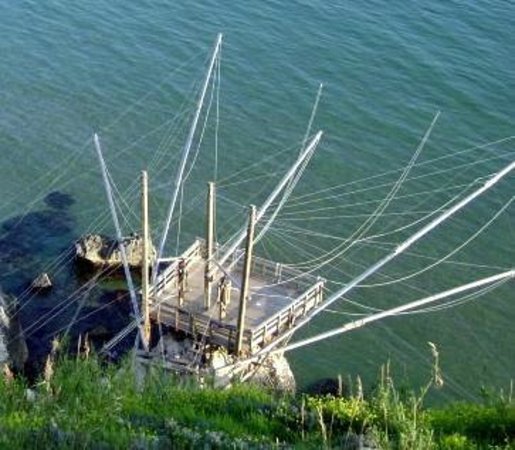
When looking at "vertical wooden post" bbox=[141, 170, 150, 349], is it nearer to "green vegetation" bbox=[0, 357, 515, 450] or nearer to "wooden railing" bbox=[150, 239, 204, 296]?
"wooden railing" bbox=[150, 239, 204, 296]

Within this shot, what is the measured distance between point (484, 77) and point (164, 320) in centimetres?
2719

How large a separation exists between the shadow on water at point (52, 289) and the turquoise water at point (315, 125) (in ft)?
1.06

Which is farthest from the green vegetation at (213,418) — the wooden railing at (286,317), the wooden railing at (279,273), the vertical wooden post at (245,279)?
the wooden railing at (279,273)

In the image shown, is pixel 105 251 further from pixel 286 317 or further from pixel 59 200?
pixel 286 317

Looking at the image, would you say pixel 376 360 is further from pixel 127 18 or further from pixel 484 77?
pixel 127 18

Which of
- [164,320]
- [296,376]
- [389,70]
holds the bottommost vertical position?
[296,376]

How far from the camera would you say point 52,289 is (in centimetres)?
3641

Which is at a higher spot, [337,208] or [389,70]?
[389,70]

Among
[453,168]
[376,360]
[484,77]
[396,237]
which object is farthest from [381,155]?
[376,360]

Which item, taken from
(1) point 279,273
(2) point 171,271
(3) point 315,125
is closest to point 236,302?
(1) point 279,273

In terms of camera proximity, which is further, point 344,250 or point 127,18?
point 127,18

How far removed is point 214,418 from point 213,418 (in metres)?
0.02

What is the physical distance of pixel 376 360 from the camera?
112 feet

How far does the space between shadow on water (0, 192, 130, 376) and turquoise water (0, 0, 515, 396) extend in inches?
12.8
